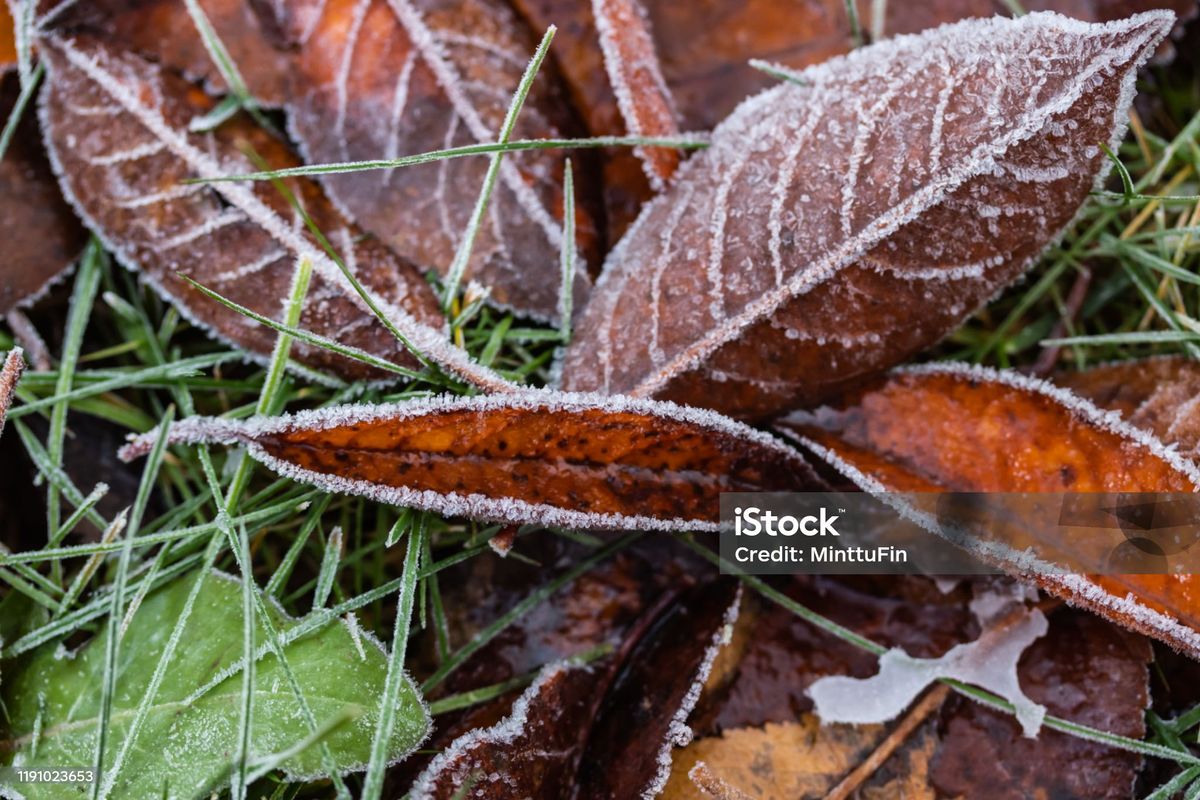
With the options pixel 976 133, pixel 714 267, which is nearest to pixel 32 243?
pixel 714 267

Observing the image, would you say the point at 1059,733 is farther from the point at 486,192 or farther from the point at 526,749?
the point at 486,192

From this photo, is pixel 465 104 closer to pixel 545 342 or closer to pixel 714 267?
pixel 545 342

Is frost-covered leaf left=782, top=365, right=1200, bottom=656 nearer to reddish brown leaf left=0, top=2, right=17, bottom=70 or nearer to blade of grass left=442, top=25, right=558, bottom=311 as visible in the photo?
blade of grass left=442, top=25, right=558, bottom=311

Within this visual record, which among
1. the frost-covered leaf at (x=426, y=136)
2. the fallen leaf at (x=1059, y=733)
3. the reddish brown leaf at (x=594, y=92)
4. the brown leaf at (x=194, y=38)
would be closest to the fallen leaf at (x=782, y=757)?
the fallen leaf at (x=1059, y=733)

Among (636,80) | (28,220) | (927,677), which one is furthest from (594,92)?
(927,677)

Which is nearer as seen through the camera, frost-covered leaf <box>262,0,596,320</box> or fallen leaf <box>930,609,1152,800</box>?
fallen leaf <box>930,609,1152,800</box>

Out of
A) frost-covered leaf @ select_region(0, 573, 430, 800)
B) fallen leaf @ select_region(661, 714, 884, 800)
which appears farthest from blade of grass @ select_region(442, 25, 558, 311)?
fallen leaf @ select_region(661, 714, 884, 800)
